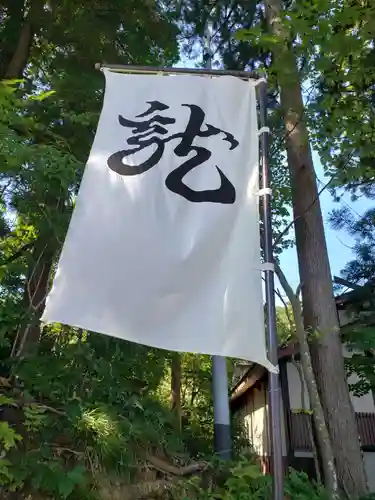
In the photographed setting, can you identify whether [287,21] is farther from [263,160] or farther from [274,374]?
[274,374]

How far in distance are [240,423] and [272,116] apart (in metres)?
7.59

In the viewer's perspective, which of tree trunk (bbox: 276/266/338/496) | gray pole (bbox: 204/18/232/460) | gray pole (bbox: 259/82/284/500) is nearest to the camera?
gray pole (bbox: 259/82/284/500)

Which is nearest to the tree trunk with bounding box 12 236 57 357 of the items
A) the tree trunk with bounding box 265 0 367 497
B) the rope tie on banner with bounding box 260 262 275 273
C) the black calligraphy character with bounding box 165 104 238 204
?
the black calligraphy character with bounding box 165 104 238 204

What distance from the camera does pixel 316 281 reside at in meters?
5.58

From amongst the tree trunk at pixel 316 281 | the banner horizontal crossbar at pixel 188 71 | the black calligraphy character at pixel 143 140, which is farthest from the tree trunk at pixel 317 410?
the black calligraphy character at pixel 143 140

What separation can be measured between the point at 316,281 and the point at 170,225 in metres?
3.43

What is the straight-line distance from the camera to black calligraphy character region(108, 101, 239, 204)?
9.16 feet

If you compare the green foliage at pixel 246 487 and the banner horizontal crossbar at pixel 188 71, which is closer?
the banner horizontal crossbar at pixel 188 71

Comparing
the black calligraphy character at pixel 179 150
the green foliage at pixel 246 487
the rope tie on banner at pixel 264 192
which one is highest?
A: the black calligraphy character at pixel 179 150

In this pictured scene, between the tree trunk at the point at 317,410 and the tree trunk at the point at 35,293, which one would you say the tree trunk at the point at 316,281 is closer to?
the tree trunk at the point at 317,410

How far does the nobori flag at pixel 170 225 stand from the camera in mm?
2344

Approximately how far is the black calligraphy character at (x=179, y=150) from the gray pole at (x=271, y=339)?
0.22 m

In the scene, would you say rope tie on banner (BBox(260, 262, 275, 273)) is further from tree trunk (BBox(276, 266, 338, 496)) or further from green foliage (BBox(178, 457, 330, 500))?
green foliage (BBox(178, 457, 330, 500))

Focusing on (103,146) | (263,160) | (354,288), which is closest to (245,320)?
(263,160)
